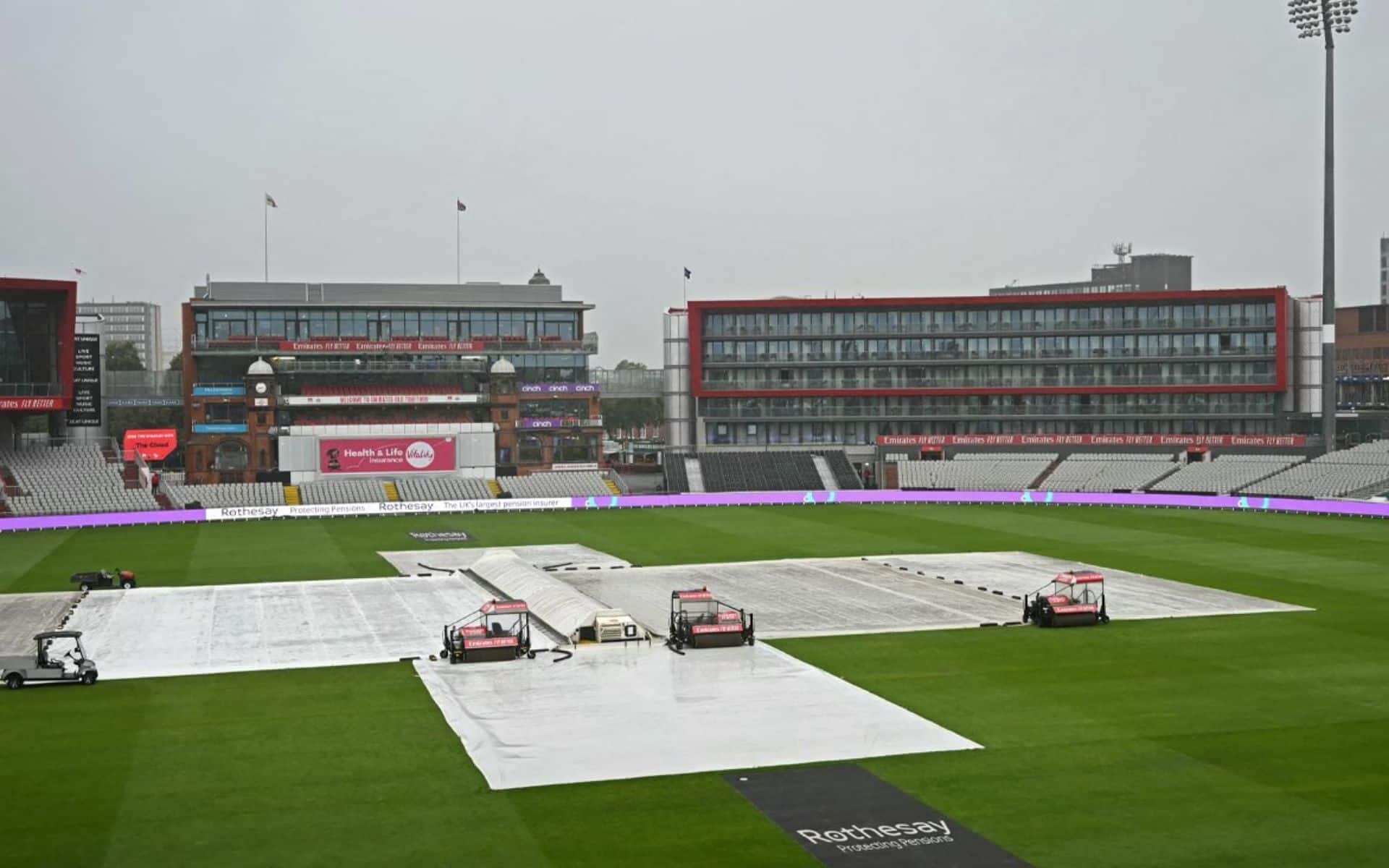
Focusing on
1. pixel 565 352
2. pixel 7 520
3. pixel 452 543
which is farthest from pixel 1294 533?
pixel 7 520

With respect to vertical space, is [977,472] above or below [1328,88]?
below

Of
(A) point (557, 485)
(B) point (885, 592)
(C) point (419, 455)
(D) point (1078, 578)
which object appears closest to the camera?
(D) point (1078, 578)

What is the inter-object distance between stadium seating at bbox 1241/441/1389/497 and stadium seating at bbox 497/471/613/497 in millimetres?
44149

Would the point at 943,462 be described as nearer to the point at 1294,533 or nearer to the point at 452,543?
the point at 1294,533

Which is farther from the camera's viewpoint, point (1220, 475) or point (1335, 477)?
point (1220, 475)

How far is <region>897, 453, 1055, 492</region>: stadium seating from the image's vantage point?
10631 centimetres

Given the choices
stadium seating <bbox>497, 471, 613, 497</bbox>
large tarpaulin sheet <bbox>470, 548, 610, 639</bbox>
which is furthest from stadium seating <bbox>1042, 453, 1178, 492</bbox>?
large tarpaulin sheet <bbox>470, 548, 610, 639</bbox>

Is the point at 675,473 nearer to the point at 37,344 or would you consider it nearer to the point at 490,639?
the point at 37,344

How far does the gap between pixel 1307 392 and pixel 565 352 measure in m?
57.5

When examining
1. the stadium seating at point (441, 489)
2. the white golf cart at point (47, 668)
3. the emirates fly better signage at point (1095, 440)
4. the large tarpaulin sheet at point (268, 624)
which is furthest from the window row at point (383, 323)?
the white golf cart at point (47, 668)

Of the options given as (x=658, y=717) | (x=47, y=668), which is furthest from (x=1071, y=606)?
(x=47, y=668)

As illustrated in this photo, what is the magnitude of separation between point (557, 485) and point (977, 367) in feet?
115

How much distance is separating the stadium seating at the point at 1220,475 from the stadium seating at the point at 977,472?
9.85 meters

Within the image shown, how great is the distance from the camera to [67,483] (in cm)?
9281
